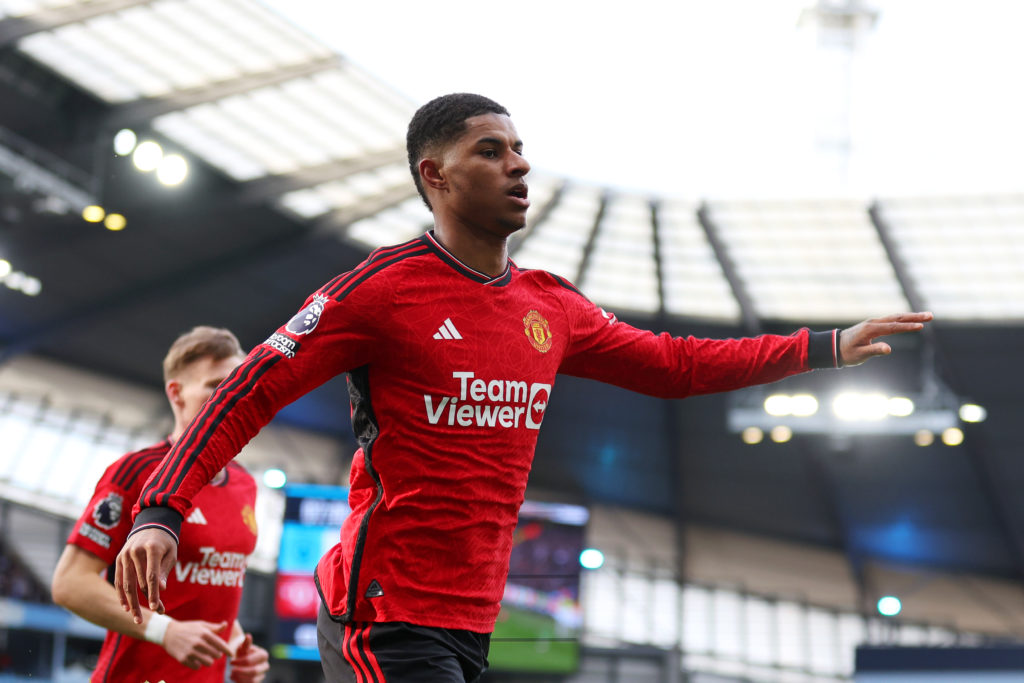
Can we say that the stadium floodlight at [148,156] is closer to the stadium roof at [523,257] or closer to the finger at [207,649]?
the stadium roof at [523,257]

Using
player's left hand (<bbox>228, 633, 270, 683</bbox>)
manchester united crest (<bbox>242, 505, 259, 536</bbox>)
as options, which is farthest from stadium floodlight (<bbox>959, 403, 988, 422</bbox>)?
player's left hand (<bbox>228, 633, 270, 683</bbox>)

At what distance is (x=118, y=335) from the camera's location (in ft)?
75.9

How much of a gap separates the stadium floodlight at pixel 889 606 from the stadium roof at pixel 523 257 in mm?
1777

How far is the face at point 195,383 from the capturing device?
3832mm

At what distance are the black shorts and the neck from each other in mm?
871

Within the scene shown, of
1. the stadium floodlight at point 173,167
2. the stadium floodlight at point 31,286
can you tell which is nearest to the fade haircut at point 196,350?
the stadium floodlight at point 173,167

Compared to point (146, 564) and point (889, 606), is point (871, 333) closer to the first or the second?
point (146, 564)

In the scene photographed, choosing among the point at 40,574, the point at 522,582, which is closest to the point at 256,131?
the point at 522,582

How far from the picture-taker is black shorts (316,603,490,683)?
2.18 metres

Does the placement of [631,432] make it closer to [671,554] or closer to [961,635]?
[671,554]

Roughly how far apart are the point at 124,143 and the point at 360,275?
14.6m

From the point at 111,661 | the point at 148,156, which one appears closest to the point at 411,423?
the point at 111,661

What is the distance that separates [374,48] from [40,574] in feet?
48.1

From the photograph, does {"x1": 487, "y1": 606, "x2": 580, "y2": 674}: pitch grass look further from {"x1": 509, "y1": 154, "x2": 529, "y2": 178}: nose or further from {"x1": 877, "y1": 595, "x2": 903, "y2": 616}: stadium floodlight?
{"x1": 509, "y1": 154, "x2": 529, "y2": 178}: nose
